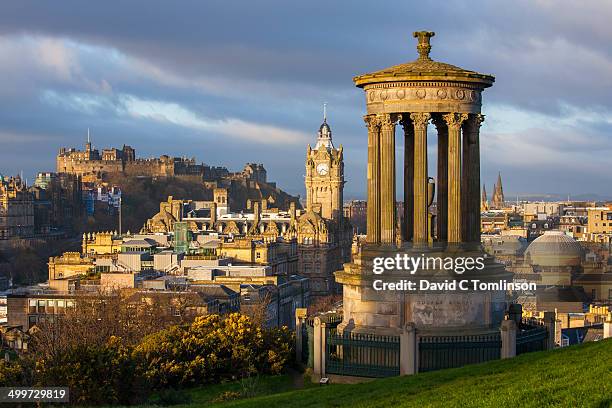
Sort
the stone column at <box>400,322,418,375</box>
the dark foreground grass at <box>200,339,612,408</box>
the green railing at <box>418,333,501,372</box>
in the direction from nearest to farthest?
the dark foreground grass at <box>200,339,612,408</box>
the stone column at <box>400,322,418,375</box>
the green railing at <box>418,333,501,372</box>

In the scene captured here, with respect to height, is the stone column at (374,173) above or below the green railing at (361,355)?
above

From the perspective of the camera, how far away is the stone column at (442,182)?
33.4 m

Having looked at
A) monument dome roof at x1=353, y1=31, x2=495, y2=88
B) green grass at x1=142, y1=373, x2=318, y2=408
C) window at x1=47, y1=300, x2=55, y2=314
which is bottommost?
window at x1=47, y1=300, x2=55, y2=314

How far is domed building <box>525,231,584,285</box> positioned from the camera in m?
108

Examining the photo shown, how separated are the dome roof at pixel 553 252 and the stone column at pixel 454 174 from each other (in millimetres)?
78523

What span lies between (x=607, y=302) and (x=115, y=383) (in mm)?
72381

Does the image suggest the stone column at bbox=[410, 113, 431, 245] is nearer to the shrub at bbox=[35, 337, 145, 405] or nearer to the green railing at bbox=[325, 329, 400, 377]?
the green railing at bbox=[325, 329, 400, 377]

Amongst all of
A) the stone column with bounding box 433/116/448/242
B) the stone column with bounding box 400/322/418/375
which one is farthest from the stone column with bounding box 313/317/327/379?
the stone column with bounding box 433/116/448/242

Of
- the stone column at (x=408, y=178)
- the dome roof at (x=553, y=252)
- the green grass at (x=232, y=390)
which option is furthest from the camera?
the dome roof at (x=553, y=252)

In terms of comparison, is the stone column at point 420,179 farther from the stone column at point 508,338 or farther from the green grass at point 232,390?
the green grass at point 232,390

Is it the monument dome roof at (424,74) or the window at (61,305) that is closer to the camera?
the monument dome roof at (424,74)

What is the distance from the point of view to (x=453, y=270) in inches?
1252

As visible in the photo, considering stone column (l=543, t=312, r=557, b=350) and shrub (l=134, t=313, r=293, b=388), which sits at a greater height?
stone column (l=543, t=312, r=557, b=350)

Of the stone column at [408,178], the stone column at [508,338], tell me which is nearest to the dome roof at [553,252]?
the stone column at [408,178]
